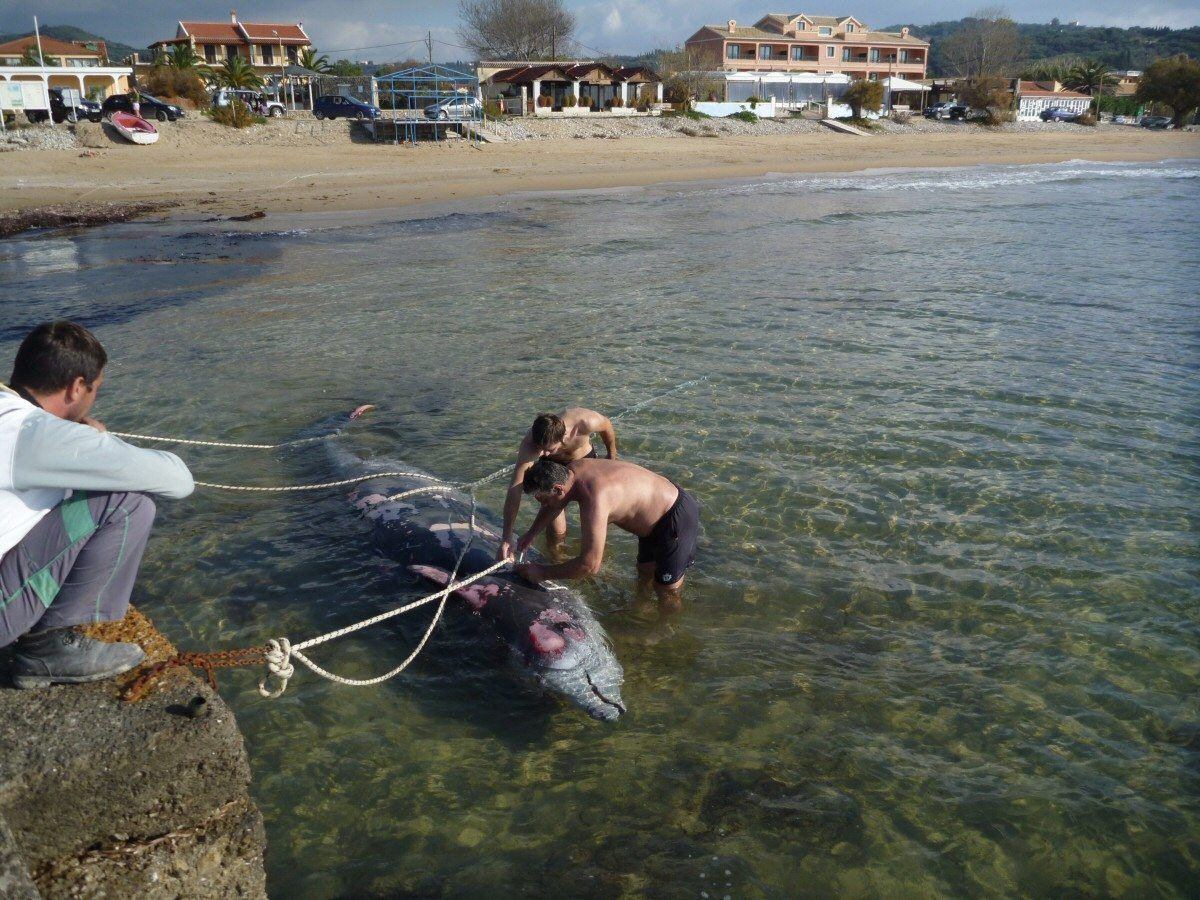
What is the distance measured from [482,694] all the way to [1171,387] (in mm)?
10314

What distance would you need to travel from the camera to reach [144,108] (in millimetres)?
40781

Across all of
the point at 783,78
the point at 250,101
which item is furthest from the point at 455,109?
the point at 783,78

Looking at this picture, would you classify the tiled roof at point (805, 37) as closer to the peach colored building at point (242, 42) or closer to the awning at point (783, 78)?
the awning at point (783, 78)

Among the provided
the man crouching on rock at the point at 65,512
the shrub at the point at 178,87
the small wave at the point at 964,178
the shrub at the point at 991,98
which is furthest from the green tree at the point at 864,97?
the man crouching on rock at the point at 65,512

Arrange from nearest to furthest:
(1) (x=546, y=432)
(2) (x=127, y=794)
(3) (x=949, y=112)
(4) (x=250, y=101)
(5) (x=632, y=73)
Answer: (2) (x=127, y=794)
(1) (x=546, y=432)
(4) (x=250, y=101)
(5) (x=632, y=73)
(3) (x=949, y=112)

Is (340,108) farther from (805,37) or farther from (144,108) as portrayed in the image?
(805,37)

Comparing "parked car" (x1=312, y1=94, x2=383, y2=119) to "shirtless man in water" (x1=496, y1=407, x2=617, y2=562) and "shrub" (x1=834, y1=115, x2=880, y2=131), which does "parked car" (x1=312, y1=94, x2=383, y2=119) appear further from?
"shirtless man in water" (x1=496, y1=407, x2=617, y2=562)

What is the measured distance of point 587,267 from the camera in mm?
19609

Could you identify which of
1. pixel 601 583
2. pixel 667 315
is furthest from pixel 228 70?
pixel 601 583

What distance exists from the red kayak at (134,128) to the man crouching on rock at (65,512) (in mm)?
37576

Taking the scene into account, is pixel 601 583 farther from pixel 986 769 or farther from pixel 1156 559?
pixel 1156 559

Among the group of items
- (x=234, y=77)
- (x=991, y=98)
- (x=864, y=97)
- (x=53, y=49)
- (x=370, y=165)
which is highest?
(x=53, y=49)

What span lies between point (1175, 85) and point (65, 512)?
98.2 meters

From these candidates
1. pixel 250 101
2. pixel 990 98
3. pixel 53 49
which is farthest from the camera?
pixel 53 49
